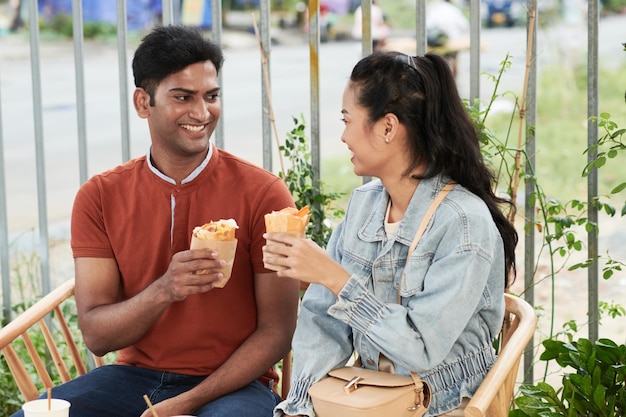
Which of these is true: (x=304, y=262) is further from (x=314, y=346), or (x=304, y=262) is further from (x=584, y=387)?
(x=584, y=387)

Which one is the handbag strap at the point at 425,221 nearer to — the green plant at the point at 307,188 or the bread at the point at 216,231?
the bread at the point at 216,231

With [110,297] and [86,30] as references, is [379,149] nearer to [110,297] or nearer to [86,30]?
[110,297]

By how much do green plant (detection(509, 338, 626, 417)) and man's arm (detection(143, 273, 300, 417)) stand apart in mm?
647

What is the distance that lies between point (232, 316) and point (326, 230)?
0.58 metres

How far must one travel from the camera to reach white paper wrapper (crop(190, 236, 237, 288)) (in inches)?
88.7

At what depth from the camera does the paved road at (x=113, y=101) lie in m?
8.10

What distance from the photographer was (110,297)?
8.54 ft

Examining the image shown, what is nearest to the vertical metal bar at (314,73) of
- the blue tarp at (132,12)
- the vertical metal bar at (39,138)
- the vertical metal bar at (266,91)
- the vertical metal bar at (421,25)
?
the vertical metal bar at (266,91)

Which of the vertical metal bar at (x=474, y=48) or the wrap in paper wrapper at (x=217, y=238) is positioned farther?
the vertical metal bar at (x=474, y=48)

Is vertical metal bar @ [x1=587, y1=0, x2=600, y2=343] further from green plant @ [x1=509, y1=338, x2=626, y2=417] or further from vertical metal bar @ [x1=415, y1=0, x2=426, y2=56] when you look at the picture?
vertical metal bar @ [x1=415, y1=0, x2=426, y2=56]

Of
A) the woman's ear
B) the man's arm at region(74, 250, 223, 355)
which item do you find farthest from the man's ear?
the woman's ear

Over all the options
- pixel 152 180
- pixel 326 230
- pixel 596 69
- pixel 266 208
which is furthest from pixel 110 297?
pixel 596 69

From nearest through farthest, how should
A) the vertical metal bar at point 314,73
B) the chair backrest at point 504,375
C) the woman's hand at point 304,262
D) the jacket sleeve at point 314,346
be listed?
the chair backrest at point 504,375
the woman's hand at point 304,262
the jacket sleeve at point 314,346
the vertical metal bar at point 314,73

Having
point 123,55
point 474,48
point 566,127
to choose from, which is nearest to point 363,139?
point 474,48
